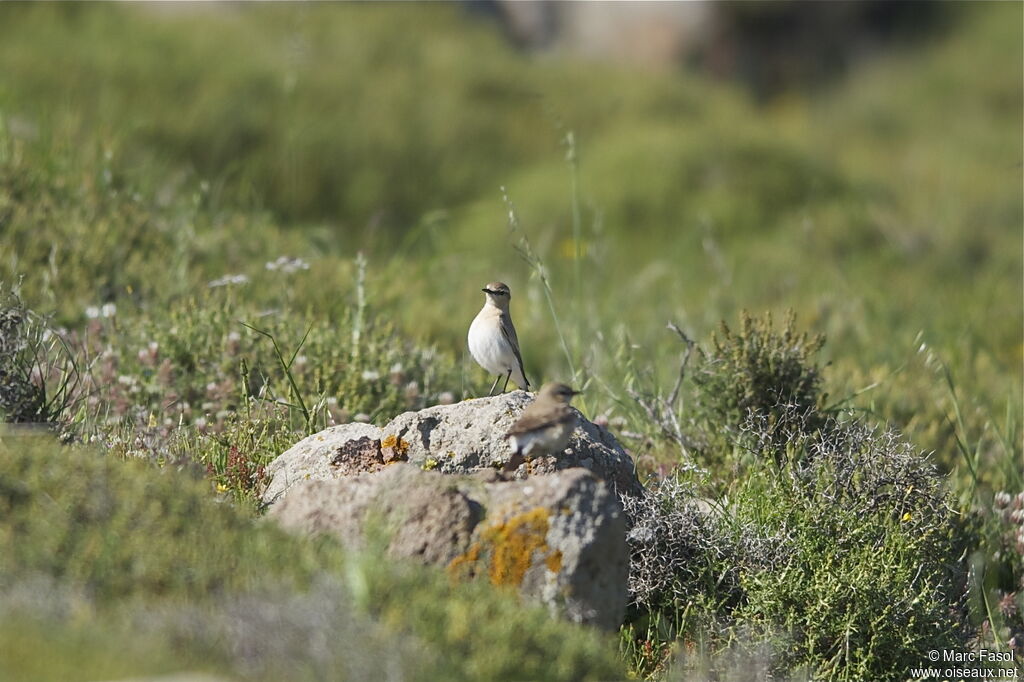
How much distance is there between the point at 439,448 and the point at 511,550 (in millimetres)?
833

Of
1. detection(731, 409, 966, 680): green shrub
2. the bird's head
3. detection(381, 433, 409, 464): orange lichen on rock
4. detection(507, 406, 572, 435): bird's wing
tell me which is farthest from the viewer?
the bird's head

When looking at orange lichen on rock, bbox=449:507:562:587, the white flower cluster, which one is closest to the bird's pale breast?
orange lichen on rock, bbox=449:507:562:587

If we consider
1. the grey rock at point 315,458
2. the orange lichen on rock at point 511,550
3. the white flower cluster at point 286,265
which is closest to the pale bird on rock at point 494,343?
the grey rock at point 315,458

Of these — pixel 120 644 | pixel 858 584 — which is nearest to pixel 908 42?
pixel 858 584

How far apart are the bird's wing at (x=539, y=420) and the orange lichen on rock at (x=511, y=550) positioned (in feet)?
1.11

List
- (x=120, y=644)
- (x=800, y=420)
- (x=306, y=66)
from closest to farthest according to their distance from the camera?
(x=120, y=644) < (x=800, y=420) < (x=306, y=66)

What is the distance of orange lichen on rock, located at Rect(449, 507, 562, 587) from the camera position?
135 inches

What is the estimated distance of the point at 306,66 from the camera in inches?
514

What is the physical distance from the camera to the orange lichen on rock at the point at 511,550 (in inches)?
135

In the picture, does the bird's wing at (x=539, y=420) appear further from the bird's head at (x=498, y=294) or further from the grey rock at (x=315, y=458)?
the bird's head at (x=498, y=294)

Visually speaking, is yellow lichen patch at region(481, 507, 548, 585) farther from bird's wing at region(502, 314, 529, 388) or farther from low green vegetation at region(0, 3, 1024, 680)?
bird's wing at region(502, 314, 529, 388)

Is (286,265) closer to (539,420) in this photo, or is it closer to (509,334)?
(509,334)

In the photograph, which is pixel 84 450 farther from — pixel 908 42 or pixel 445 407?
pixel 908 42

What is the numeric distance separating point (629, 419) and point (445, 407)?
1.74 meters
